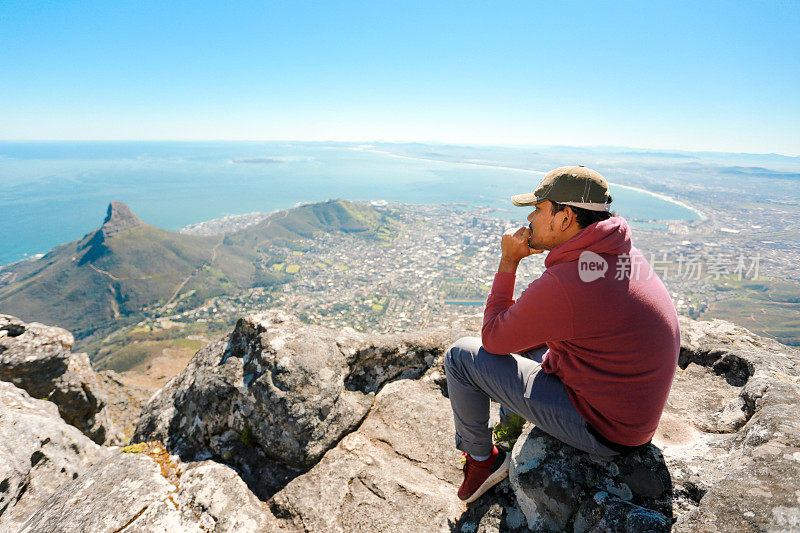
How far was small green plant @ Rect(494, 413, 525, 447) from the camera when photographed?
14.8ft

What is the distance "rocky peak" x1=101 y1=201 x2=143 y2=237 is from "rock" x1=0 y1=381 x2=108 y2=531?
166 metres

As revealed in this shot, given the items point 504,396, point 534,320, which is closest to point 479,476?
point 504,396

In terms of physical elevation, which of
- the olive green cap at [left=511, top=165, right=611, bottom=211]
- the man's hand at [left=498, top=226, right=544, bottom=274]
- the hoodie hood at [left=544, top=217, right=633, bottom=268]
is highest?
the olive green cap at [left=511, top=165, right=611, bottom=211]

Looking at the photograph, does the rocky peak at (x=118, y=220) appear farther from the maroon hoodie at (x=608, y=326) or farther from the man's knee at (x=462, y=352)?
the maroon hoodie at (x=608, y=326)

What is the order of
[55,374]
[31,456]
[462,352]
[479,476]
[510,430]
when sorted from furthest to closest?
[55,374] < [31,456] < [510,430] < [479,476] < [462,352]

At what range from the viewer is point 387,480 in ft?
15.2

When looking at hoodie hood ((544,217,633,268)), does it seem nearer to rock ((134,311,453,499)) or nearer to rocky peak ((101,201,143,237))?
rock ((134,311,453,499))

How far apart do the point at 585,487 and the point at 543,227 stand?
8.36 ft

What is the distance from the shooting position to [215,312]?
317ft

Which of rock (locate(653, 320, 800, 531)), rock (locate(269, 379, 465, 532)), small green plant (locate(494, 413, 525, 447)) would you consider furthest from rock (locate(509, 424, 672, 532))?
rock (locate(269, 379, 465, 532))

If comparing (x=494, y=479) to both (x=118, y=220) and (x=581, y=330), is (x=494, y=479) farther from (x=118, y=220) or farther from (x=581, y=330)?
(x=118, y=220)

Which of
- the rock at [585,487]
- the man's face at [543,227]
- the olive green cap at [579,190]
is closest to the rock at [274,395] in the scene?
the rock at [585,487]

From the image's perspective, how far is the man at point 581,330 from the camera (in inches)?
109

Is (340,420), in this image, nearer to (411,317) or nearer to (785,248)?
(411,317)
